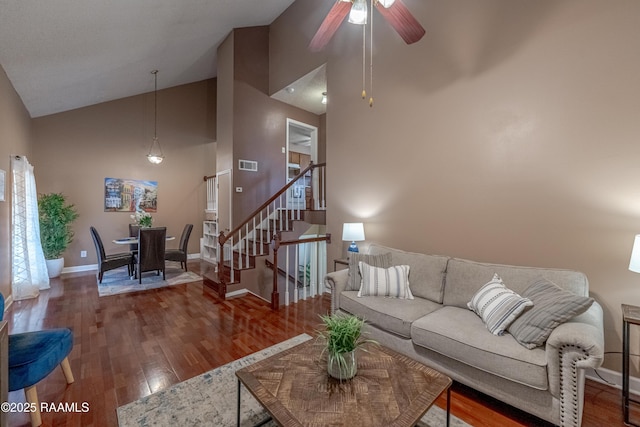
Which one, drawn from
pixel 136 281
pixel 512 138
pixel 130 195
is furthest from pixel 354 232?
pixel 130 195

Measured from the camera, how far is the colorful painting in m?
6.02

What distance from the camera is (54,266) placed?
16.7ft

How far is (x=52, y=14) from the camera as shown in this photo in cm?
272

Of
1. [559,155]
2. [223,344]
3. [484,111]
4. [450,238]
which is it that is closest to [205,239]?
[223,344]

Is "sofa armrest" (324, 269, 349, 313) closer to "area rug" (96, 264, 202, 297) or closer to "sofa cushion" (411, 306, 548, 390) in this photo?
"sofa cushion" (411, 306, 548, 390)

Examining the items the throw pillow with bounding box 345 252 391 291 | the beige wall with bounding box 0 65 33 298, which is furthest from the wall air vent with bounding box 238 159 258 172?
the throw pillow with bounding box 345 252 391 291

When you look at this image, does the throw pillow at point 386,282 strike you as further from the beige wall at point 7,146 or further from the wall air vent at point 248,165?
the beige wall at point 7,146

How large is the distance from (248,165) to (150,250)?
7.82 feet

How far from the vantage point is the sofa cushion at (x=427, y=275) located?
103 inches

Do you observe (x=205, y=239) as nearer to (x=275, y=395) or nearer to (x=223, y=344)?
(x=223, y=344)

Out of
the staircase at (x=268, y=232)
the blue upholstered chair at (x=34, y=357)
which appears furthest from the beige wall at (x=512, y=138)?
the blue upholstered chair at (x=34, y=357)

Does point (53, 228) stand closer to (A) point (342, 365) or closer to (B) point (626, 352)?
(A) point (342, 365)

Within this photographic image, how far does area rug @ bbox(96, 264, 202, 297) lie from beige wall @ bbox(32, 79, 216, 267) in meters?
1.23

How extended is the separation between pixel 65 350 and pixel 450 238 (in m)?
3.47
